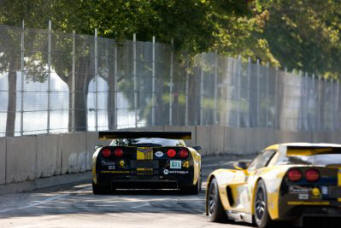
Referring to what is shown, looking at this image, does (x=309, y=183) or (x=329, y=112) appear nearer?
(x=309, y=183)

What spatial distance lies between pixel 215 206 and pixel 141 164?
5817 millimetres

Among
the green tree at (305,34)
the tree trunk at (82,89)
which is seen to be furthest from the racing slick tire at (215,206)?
the green tree at (305,34)

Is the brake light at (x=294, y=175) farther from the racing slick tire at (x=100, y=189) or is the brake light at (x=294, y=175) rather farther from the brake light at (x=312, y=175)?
the racing slick tire at (x=100, y=189)

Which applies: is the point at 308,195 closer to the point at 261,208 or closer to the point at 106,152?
the point at 261,208

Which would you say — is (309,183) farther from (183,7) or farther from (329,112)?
(329,112)

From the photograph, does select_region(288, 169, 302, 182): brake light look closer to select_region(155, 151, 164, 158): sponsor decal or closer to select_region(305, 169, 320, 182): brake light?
select_region(305, 169, 320, 182): brake light

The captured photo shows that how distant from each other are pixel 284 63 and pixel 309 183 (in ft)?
201

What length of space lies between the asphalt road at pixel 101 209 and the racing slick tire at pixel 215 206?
7.1 inches

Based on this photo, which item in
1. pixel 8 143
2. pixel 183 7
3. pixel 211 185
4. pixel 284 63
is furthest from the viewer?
pixel 284 63

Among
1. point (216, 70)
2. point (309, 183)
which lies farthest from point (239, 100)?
point (309, 183)

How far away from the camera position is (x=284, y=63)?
74938 millimetres

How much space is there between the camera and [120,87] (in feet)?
112

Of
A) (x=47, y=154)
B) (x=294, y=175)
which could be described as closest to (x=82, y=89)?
(x=47, y=154)

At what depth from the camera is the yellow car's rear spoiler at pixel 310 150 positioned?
48.1 ft
